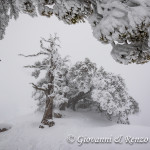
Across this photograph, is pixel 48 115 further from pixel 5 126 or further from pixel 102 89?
pixel 102 89

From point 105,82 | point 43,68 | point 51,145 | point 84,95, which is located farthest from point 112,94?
point 51,145

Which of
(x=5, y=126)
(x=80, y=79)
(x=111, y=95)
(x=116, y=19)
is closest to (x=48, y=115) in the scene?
(x=5, y=126)

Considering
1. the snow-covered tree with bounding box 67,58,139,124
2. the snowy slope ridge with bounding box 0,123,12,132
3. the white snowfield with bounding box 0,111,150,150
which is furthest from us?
the snow-covered tree with bounding box 67,58,139,124

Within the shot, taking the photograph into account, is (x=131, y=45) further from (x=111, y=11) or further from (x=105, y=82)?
(x=105, y=82)

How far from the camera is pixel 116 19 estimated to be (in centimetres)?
239

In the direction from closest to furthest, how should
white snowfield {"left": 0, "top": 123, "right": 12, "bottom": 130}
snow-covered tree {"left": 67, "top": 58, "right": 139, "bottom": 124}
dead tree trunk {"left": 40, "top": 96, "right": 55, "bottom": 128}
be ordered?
dead tree trunk {"left": 40, "top": 96, "right": 55, "bottom": 128}, white snowfield {"left": 0, "top": 123, "right": 12, "bottom": 130}, snow-covered tree {"left": 67, "top": 58, "right": 139, "bottom": 124}

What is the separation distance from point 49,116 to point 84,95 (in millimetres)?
6050

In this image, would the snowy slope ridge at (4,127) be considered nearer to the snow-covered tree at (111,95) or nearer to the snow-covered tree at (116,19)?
the snow-covered tree at (111,95)

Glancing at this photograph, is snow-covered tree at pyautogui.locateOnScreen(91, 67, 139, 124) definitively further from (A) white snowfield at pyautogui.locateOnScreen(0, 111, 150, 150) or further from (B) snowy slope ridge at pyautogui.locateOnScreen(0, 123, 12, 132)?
(B) snowy slope ridge at pyautogui.locateOnScreen(0, 123, 12, 132)

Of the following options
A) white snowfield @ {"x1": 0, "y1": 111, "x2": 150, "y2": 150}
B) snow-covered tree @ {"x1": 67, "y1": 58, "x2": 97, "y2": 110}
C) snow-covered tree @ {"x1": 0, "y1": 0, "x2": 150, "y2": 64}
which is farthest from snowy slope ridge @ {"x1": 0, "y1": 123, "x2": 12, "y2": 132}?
snow-covered tree @ {"x1": 0, "y1": 0, "x2": 150, "y2": 64}

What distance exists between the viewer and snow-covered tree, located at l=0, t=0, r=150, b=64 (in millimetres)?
2252

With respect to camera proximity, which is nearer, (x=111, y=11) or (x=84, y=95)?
(x=111, y=11)

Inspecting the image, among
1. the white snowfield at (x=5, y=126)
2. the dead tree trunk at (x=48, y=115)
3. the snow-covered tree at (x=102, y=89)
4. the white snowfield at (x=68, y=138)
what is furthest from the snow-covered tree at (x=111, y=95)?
the white snowfield at (x=5, y=126)

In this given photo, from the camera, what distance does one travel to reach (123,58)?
110 inches
